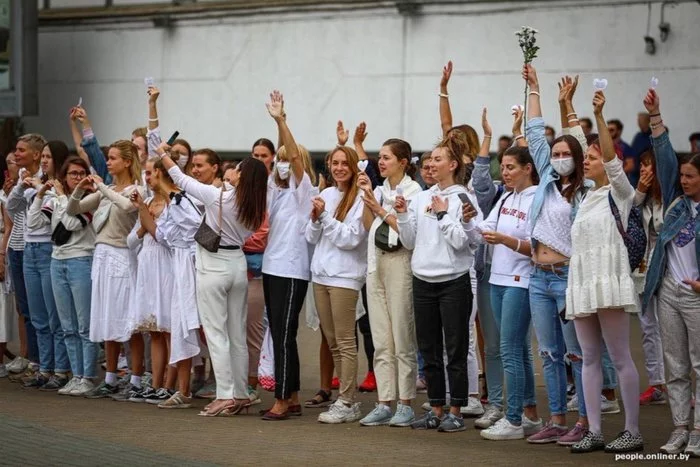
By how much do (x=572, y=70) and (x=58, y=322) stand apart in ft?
29.6

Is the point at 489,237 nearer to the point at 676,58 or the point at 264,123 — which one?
the point at 676,58

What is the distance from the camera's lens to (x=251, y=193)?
39.0 feet

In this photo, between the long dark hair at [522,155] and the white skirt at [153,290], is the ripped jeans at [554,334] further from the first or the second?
the white skirt at [153,290]

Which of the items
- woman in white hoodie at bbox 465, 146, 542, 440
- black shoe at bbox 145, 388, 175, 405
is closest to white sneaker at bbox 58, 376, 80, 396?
black shoe at bbox 145, 388, 175, 405

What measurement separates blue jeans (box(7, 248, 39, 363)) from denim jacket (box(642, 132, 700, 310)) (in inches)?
261

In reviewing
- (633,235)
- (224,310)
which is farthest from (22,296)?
(633,235)

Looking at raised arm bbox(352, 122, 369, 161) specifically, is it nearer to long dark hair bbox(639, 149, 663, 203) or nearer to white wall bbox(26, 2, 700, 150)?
long dark hair bbox(639, 149, 663, 203)

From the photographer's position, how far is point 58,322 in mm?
13969

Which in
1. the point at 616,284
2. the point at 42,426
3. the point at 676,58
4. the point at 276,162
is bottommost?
the point at 42,426

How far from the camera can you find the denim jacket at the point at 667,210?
10086 millimetres

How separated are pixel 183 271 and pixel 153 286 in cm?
43

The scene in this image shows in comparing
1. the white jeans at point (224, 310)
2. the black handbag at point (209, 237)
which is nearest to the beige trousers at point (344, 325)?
the white jeans at point (224, 310)

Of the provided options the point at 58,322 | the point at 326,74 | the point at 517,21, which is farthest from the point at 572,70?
the point at 58,322

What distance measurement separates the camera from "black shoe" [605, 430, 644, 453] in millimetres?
10188
